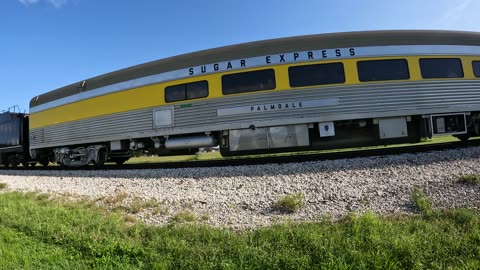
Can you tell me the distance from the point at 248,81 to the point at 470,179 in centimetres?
584

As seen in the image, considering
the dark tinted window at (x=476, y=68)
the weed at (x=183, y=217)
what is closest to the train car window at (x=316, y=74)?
the dark tinted window at (x=476, y=68)

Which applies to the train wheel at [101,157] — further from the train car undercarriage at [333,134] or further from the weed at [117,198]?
the weed at [117,198]

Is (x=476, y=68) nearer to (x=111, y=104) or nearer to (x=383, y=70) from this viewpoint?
(x=383, y=70)

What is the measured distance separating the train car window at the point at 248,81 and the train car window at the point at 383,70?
98.2 inches

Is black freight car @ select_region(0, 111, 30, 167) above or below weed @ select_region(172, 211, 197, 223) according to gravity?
above

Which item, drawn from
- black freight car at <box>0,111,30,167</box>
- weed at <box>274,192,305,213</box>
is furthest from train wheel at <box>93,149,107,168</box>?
weed at <box>274,192,305,213</box>

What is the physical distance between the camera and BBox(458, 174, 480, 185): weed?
4.97m

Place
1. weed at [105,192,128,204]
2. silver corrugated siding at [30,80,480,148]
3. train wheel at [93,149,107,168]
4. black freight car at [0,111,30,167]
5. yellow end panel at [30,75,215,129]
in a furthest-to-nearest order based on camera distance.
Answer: black freight car at [0,111,30,167], train wheel at [93,149,107,168], yellow end panel at [30,75,215,129], silver corrugated siding at [30,80,480,148], weed at [105,192,128,204]

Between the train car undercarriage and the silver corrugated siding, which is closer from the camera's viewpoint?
the silver corrugated siding

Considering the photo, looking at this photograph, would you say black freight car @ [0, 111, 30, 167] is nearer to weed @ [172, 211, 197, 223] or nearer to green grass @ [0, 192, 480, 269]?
green grass @ [0, 192, 480, 269]

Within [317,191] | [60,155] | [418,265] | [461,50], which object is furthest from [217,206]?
[60,155]

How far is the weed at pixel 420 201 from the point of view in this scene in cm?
428

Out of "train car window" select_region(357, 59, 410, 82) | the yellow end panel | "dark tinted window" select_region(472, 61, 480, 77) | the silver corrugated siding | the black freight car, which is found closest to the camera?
the silver corrugated siding

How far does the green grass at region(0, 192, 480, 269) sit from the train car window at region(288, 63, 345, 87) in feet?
17.6
